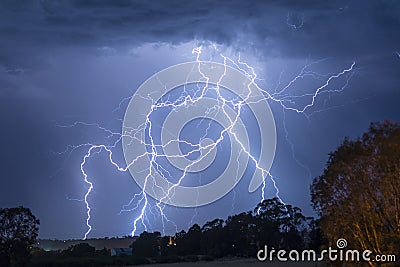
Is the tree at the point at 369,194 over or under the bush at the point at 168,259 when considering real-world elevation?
over

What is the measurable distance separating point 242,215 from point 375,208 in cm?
3157

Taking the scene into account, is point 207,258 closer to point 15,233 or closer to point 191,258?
point 191,258

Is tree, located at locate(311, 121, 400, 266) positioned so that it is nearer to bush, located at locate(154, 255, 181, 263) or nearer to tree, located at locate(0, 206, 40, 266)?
tree, located at locate(0, 206, 40, 266)

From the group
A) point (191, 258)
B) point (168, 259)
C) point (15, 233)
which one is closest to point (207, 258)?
point (191, 258)

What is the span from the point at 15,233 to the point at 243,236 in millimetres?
20895

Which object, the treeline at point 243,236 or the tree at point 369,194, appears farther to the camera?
the treeline at point 243,236

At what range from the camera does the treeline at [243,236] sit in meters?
45.8

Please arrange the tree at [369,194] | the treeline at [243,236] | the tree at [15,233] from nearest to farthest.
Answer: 1. the tree at [369,194]
2. the tree at [15,233]
3. the treeline at [243,236]

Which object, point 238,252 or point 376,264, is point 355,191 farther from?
point 238,252

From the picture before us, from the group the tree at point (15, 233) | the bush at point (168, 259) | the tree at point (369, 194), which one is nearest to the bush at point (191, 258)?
the bush at point (168, 259)

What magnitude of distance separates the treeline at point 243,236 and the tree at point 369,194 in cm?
1857

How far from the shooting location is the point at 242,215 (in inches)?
2016

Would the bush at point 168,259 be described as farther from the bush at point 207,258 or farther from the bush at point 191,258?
the bush at point 207,258

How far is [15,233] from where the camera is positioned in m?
34.0
